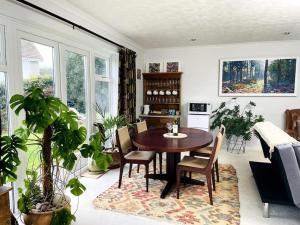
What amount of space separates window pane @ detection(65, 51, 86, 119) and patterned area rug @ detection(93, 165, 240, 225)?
1399 millimetres

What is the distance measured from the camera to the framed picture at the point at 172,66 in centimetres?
567

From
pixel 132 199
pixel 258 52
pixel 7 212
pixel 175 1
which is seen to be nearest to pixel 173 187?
pixel 132 199

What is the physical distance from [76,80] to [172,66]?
286 cm

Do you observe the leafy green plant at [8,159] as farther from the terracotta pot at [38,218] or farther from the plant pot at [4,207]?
the terracotta pot at [38,218]

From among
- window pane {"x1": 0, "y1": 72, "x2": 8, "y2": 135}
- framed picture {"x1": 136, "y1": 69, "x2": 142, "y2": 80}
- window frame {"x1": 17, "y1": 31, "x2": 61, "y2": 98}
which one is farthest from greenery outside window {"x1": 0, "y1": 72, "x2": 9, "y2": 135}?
framed picture {"x1": 136, "y1": 69, "x2": 142, "y2": 80}

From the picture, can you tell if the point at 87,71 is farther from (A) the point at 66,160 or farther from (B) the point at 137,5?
(A) the point at 66,160

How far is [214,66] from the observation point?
5.42m

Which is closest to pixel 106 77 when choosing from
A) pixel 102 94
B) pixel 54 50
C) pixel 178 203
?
pixel 102 94

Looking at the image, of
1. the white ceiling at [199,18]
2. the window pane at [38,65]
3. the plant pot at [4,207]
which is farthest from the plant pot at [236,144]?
the plant pot at [4,207]

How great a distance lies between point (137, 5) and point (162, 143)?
6.09 ft

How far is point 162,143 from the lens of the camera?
9.12 ft

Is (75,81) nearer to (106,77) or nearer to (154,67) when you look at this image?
(106,77)

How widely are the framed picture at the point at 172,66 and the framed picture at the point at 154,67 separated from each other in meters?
0.13

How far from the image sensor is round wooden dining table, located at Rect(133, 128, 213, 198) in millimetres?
2607
